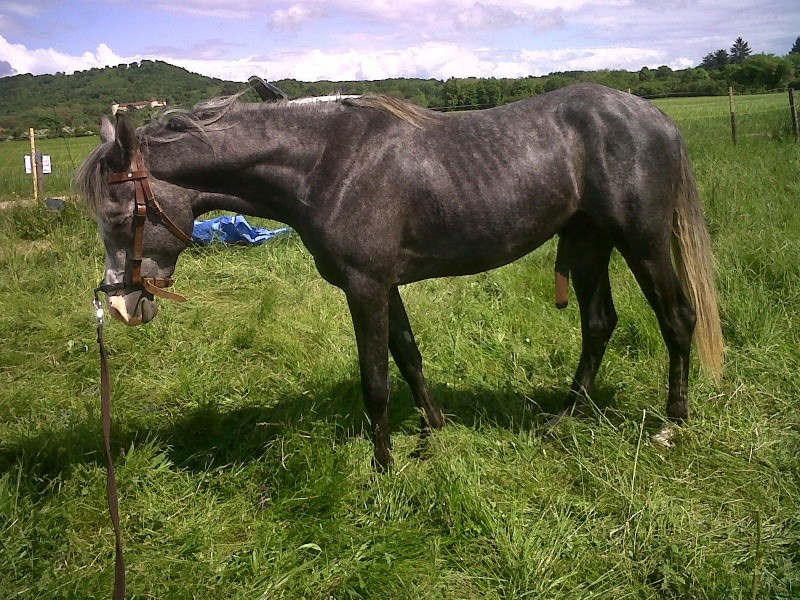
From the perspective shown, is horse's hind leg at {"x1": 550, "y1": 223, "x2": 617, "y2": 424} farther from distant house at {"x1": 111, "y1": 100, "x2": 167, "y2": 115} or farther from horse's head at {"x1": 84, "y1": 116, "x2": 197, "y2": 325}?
distant house at {"x1": 111, "y1": 100, "x2": 167, "y2": 115}

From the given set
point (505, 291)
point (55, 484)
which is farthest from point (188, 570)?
point (505, 291)

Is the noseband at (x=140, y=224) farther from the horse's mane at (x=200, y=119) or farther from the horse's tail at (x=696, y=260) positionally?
the horse's tail at (x=696, y=260)

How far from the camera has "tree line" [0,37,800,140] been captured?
15.3ft

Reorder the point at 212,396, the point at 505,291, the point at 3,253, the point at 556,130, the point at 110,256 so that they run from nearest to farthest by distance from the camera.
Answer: the point at 110,256, the point at 556,130, the point at 212,396, the point at 505,291, the point at 3,253

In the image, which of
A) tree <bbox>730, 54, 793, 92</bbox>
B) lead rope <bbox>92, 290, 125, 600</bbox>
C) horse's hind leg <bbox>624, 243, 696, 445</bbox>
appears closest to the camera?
lead rope <bbox>92, 290, 125, 600</bbox>

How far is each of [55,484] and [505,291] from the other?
387 centimetres

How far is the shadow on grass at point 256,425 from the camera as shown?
3100mm

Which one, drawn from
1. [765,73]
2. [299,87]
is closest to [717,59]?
[765,73]

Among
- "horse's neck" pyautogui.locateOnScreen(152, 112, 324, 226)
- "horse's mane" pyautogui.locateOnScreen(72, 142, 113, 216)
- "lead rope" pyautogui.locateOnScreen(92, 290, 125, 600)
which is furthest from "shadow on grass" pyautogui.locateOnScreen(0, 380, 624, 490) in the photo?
"horse's mane" pyautogui.locateOnScreen(72, 142, 113, 216)

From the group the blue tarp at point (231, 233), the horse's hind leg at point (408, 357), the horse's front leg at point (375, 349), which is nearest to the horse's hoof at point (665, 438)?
the horse's hind leg at point (408, 357)

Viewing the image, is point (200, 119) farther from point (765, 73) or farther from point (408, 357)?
point (765, 73)

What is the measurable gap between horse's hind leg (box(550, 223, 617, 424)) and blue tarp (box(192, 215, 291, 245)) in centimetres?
479

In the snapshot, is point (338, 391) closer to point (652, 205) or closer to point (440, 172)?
point (440, 172)

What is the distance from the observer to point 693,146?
41.0ft
